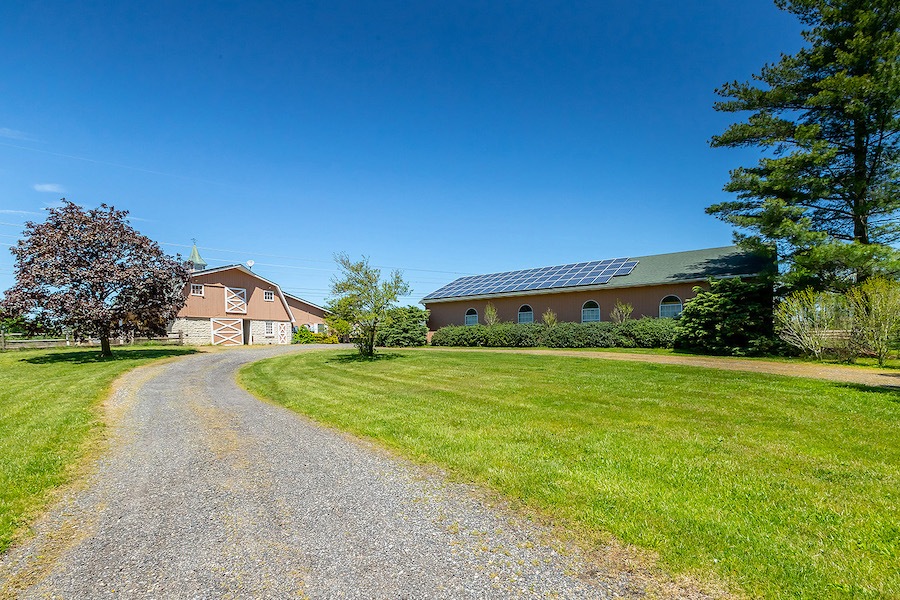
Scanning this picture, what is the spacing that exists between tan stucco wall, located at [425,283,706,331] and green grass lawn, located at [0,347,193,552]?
18.9 m

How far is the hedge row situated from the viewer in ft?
62.7

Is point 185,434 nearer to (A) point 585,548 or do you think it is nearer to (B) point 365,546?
(B) point 365,546

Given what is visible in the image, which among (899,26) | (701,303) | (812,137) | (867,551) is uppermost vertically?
(899,26)

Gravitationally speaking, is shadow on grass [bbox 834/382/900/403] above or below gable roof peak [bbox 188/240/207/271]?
below

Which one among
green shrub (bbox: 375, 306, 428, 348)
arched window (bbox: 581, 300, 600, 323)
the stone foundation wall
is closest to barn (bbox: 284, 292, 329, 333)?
the stone foundation wall

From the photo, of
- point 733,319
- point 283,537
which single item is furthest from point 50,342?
point 733,319

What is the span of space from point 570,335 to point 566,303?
3494 mm

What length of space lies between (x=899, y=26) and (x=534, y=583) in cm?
2112

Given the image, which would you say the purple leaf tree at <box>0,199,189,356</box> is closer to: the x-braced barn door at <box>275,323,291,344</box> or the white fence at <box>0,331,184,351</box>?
the white fence at <box>0,331,184,351</box>

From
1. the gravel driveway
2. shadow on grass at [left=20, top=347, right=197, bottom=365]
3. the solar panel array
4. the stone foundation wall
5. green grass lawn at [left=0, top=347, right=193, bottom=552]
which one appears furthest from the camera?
the stone foundation wall

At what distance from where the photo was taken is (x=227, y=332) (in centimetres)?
3047

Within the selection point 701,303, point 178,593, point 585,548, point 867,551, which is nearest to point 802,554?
point 867,551

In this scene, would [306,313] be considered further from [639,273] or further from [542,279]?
[639,273]

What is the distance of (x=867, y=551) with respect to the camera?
2957 mm
